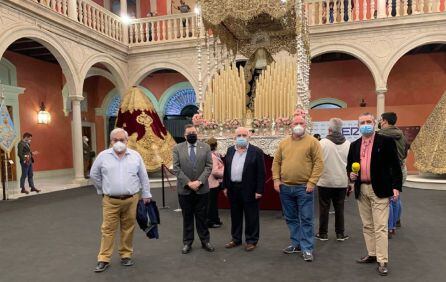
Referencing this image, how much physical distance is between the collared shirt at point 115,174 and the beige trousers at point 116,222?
0.10 meters

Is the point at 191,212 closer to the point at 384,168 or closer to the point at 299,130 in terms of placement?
the point at 299,130

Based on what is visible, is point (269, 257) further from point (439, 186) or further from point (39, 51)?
point (39, 51)

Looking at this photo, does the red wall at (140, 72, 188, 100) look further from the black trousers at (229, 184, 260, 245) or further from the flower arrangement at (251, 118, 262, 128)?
the black trousers at (229, 184, 260, 245)

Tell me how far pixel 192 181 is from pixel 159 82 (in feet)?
36.3

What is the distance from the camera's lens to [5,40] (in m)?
7.27

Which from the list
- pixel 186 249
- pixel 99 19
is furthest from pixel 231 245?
pixel 99 19

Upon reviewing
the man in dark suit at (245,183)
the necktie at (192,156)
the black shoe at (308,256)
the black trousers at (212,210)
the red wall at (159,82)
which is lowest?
the black shoe at (308,256)

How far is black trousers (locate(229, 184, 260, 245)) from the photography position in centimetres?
388

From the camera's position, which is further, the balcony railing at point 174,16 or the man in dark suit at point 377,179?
the balcony railing at point 174,16

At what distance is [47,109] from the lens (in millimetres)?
11773

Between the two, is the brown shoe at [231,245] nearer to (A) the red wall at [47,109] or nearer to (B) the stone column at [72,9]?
(B) the stone column at [72,9]

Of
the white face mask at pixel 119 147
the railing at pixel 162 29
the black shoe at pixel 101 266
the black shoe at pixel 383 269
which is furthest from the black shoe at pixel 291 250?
the railing at pixel 162 29

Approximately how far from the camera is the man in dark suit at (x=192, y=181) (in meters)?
3.82

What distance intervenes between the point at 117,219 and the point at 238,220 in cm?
137
